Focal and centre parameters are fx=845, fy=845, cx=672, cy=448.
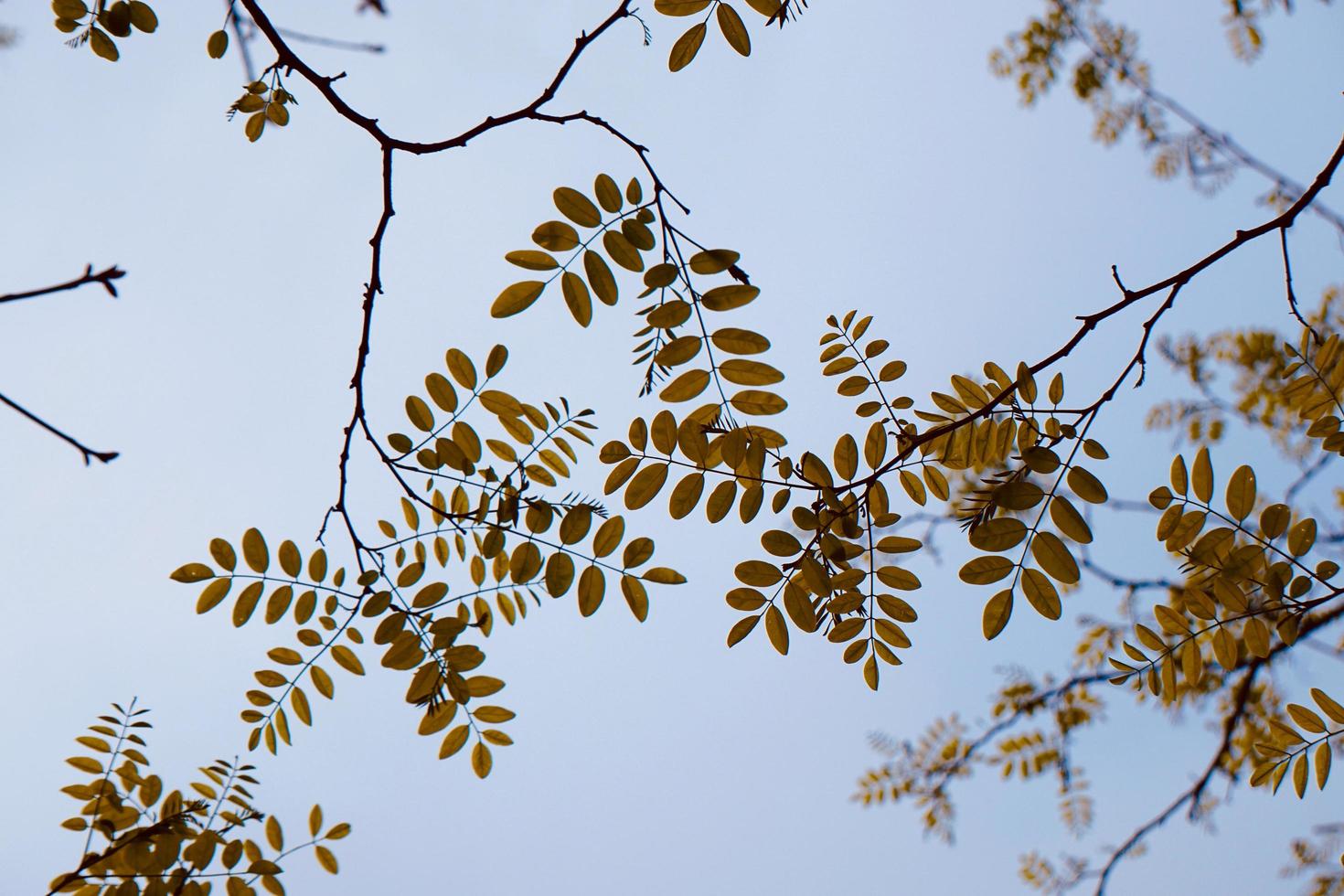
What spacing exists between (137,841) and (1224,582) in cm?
252

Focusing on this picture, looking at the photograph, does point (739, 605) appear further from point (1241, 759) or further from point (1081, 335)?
point (1241, 759)

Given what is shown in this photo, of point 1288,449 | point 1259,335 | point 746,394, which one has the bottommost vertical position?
point 746,394

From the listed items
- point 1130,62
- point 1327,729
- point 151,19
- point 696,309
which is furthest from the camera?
point 1130,62

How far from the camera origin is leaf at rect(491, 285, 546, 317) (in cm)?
171

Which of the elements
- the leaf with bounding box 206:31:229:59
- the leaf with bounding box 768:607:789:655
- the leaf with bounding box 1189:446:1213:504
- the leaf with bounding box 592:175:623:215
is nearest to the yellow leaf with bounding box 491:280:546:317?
the leaf with bounding box 592:175:623:215

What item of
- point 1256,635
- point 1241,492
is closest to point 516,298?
point 1241,492

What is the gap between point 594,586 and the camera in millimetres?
1908

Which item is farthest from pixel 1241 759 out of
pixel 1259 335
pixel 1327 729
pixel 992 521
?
pixel 992 521

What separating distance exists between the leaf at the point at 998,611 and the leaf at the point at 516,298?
3.57 feet

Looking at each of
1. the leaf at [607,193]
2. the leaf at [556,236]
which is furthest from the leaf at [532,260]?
the leaf at [607,193]

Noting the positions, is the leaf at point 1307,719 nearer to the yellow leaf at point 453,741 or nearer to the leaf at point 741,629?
the leaf at point 741,629

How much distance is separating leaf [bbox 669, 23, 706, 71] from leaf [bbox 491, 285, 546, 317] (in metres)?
0.54

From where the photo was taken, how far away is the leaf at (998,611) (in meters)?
1.63

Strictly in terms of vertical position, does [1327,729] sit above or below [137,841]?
below
